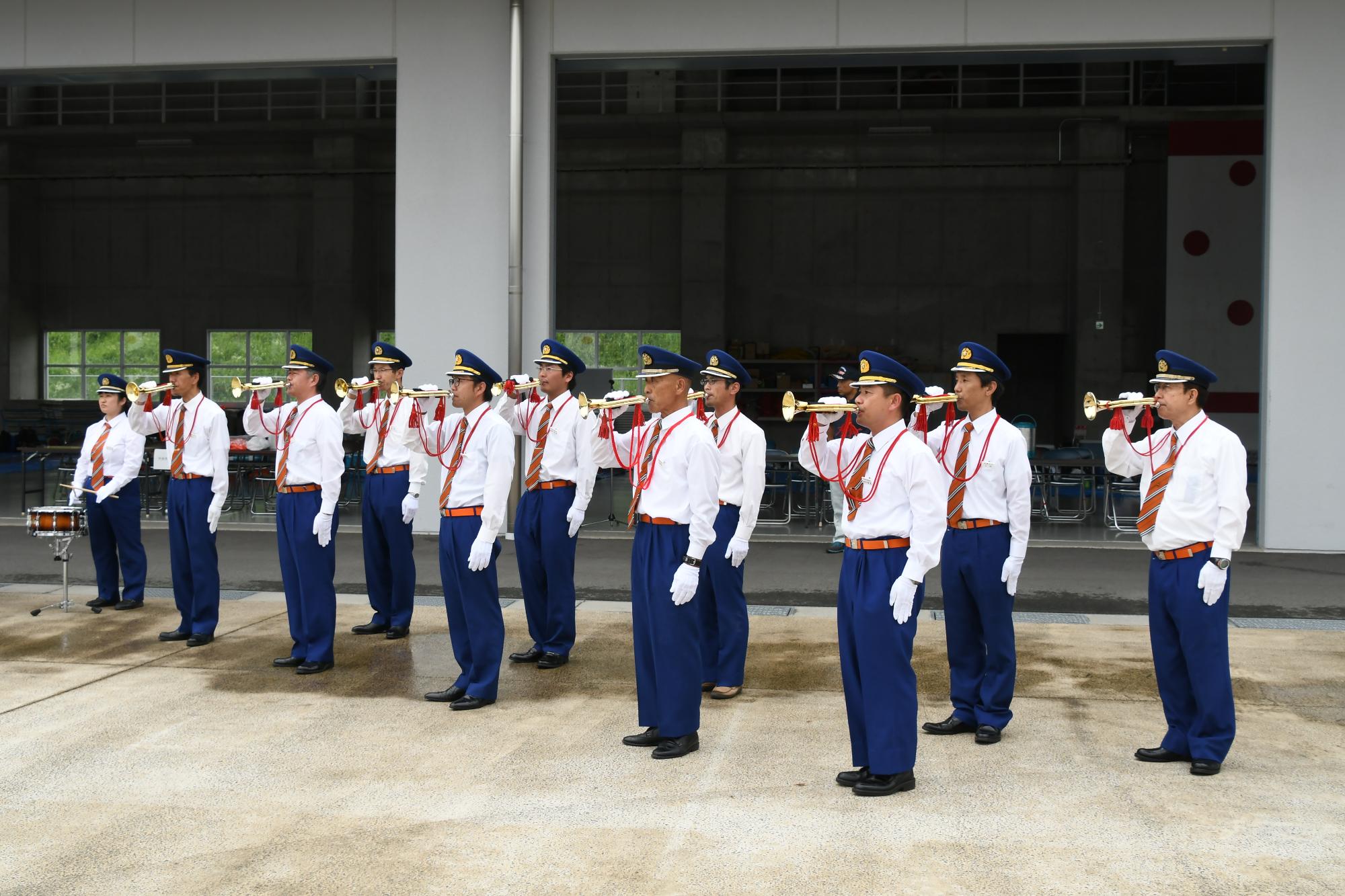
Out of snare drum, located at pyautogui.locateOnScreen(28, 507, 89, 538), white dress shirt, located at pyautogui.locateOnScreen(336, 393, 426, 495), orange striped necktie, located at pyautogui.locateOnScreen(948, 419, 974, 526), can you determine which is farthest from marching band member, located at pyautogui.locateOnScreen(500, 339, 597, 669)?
snare drum, located at pyautogui.locateOnScreen(28, 507, 89, 538)

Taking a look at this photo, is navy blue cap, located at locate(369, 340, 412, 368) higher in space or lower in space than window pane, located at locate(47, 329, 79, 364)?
lower

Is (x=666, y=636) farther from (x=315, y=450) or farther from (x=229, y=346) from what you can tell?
(x=229, y=346)

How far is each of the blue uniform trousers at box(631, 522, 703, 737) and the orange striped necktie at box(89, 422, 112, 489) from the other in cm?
530

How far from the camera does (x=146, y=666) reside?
24.0ft

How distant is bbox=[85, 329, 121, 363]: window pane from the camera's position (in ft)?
87.1

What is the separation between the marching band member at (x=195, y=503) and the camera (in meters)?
7.96

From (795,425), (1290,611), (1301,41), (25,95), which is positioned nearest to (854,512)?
(1290,611)

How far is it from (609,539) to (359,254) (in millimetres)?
13793

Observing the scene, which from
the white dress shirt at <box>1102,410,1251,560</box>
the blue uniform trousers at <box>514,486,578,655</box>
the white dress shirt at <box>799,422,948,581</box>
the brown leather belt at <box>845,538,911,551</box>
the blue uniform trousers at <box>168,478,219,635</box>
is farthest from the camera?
the blue uniform trousers at <box>168,478,219,635</box>

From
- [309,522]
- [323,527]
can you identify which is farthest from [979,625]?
[309,522]

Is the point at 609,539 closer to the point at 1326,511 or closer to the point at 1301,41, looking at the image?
the point at 1326,511

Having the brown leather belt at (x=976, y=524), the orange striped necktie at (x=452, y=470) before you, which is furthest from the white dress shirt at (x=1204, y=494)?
the orange striped necktie at (x=452, y=470)

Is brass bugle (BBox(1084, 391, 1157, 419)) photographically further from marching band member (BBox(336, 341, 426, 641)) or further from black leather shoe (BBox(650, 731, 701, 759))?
marching band member (BBox(336, 341, 426, 641))

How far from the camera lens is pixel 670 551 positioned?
564 cm
